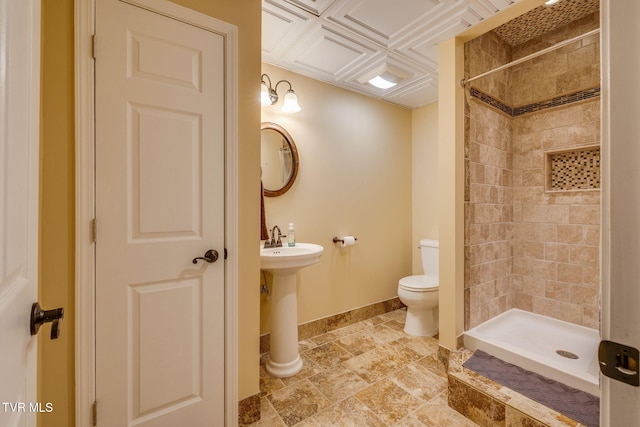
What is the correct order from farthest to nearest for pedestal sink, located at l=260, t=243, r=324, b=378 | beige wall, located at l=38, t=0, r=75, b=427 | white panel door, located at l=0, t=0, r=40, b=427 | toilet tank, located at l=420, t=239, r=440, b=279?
toilet tank, located at l=420, t=239, r=440, b=279 → pedestal sink, located at l=260, t=243, r=324, b=378 → beige wall, located at l=38, t=0, r=75, b=427 → white panel door, located at l=0, t=0, r=40, b=427

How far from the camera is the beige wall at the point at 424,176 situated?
10.3 ft

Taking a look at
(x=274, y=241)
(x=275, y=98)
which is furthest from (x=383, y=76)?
(x=274, y=241)

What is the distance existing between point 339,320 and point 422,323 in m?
0.79

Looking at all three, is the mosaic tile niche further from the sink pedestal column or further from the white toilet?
the sink pedestal column

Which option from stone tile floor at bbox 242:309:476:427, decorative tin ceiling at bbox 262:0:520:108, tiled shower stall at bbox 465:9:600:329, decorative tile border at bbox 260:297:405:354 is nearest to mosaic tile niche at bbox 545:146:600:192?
tiled shower stall at bbox 465:9:600:329

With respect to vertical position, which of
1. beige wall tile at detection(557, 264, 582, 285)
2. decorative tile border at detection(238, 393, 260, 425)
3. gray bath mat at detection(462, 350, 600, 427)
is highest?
beige wall tile at detection(557, 264, 582, 285)

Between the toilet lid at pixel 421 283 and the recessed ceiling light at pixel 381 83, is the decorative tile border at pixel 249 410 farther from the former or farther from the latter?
the recessed ceiling light at pixel 381 83

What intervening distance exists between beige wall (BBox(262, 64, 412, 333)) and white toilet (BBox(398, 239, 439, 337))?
48 cm

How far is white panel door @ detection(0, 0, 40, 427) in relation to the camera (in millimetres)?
453

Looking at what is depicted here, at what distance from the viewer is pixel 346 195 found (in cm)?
284

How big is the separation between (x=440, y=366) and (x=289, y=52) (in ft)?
8.70

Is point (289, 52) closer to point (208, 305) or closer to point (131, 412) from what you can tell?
point (208, 305)

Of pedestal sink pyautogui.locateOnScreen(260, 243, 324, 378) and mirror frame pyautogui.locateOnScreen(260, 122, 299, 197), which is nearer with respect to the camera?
pedestal sink pyautogui.locateOnScreen(260, 243, 324, 378)

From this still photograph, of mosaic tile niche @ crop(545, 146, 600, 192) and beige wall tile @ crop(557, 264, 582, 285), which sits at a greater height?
mosaic tile niche @ crop(545, 146, 600, 192)
